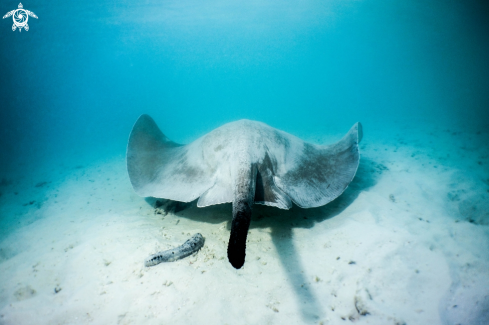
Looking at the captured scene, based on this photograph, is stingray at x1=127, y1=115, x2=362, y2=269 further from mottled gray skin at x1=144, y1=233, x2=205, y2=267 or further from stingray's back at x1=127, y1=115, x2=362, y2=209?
mottled gray skin at x1=144, y1=233, x2=205, y2=267

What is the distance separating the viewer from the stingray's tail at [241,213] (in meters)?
1.78

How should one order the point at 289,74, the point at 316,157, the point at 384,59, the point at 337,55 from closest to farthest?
the point at 316,157 → the point at 384,59 → the point at 337,55 → the point at 289,74

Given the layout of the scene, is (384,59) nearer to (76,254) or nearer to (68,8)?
(68,8)

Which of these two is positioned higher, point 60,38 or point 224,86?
point 224,86

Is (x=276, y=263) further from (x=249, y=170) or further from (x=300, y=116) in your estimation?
(x=300, y=116)

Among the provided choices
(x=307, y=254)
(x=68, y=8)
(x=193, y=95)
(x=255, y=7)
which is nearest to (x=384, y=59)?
(x=255, y=7)

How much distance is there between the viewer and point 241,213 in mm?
2088

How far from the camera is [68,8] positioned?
62.3 ft

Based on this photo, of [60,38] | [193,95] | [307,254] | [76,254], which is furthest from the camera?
[193,95]

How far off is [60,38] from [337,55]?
81.4 m

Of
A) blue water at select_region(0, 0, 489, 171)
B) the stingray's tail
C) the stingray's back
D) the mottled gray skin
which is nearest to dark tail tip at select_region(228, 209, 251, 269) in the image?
the stingray's tail

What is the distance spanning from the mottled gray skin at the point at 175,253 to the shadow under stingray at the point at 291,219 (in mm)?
707

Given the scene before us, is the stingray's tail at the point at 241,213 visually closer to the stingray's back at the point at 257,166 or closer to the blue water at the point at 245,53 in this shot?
the stingray's back at the point at 257,166

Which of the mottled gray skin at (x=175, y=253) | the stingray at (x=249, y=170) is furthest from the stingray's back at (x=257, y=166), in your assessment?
the mottled gray skin at (x=175, y=253)
